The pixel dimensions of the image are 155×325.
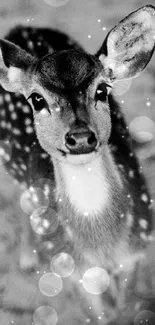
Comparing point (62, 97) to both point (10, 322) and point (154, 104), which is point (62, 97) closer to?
point (154, 104)

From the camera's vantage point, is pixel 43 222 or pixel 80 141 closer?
pixel 80 141

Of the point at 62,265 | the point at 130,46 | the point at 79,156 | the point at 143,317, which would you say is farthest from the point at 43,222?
the point at 130,46

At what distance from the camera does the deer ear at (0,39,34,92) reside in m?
1.10

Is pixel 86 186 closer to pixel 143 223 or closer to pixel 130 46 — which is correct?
pixel 143 223

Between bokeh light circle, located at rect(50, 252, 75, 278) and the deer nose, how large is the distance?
0.91ft

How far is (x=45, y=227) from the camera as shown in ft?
3.91

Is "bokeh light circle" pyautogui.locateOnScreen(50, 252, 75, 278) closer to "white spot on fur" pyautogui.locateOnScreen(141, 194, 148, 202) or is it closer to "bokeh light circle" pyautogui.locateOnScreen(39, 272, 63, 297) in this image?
"bokeh light circle" pyautogui.locateOnScreen(39, 272, 63, 297)

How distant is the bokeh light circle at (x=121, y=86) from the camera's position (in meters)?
1.14

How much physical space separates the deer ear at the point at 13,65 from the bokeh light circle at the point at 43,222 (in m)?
0.30

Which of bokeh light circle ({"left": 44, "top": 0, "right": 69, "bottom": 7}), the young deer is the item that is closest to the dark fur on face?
the young deer

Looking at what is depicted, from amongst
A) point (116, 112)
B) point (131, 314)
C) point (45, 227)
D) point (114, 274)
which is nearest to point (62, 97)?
point (116, 112)

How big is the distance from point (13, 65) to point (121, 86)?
0.86 feet

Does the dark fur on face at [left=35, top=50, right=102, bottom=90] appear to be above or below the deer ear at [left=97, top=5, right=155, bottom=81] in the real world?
below

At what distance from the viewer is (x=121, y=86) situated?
1.15m
